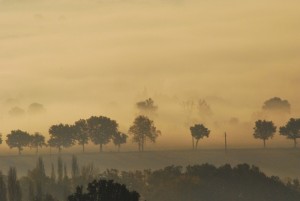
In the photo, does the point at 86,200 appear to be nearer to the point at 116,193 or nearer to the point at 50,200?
the point at 116,193

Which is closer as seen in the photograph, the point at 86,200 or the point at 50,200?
the point at 86,200

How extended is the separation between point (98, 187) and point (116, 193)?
3972 mm

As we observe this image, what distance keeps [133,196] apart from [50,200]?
5842cm

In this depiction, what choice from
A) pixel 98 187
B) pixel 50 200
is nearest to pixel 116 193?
pixel 98 187

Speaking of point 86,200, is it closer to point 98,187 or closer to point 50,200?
point 98,187

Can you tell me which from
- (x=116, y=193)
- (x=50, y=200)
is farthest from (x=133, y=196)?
(x=50, y=200)

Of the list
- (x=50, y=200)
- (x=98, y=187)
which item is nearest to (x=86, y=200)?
(x=98, y=187)

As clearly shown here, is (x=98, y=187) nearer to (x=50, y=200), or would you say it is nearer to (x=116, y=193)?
(x=116, y=193)

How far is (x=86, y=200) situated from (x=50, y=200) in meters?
51.6

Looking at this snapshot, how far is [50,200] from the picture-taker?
18562 cm

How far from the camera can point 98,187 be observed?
137375 millimetres

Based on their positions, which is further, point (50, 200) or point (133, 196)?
point (50, 200)

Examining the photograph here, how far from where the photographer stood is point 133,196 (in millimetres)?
130375
